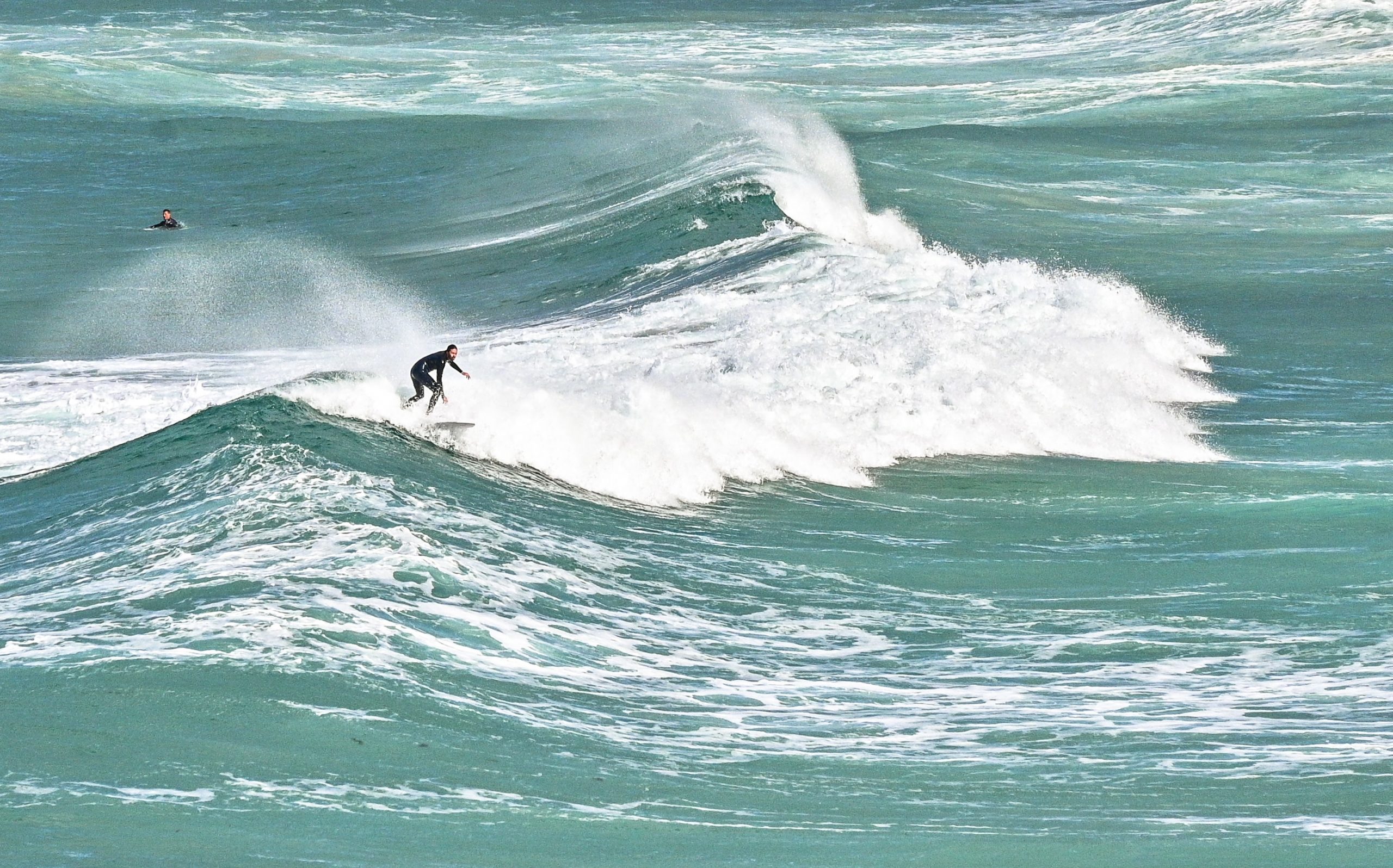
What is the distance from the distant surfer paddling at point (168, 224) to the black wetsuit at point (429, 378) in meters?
16.9

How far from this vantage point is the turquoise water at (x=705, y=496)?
9055 mm

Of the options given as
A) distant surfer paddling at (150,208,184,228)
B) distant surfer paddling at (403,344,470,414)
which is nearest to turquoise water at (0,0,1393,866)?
distant surfer paddling at (403,344,470,414)

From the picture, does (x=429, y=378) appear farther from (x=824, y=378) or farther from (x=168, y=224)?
(x=168, y=224)

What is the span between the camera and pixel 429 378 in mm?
17234

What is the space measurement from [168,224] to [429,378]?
17.5 m

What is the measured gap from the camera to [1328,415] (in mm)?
20609

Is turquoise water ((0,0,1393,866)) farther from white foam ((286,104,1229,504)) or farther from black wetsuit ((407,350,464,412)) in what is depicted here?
black wetsuit ((407,350,464,412))

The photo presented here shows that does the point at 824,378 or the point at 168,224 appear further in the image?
the point at 168,224

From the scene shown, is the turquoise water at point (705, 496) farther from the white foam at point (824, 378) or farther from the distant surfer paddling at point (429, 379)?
the distant surfer paddling at point (429, 379)

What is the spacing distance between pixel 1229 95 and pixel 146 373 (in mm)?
30038

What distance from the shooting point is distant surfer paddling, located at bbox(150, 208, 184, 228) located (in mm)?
32906

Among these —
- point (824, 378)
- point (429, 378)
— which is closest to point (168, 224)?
point (824, 378)

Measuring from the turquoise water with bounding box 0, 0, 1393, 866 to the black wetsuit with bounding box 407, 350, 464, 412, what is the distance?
0.66ft

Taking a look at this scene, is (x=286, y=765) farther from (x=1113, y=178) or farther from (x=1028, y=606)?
(x=1113, y=178)
